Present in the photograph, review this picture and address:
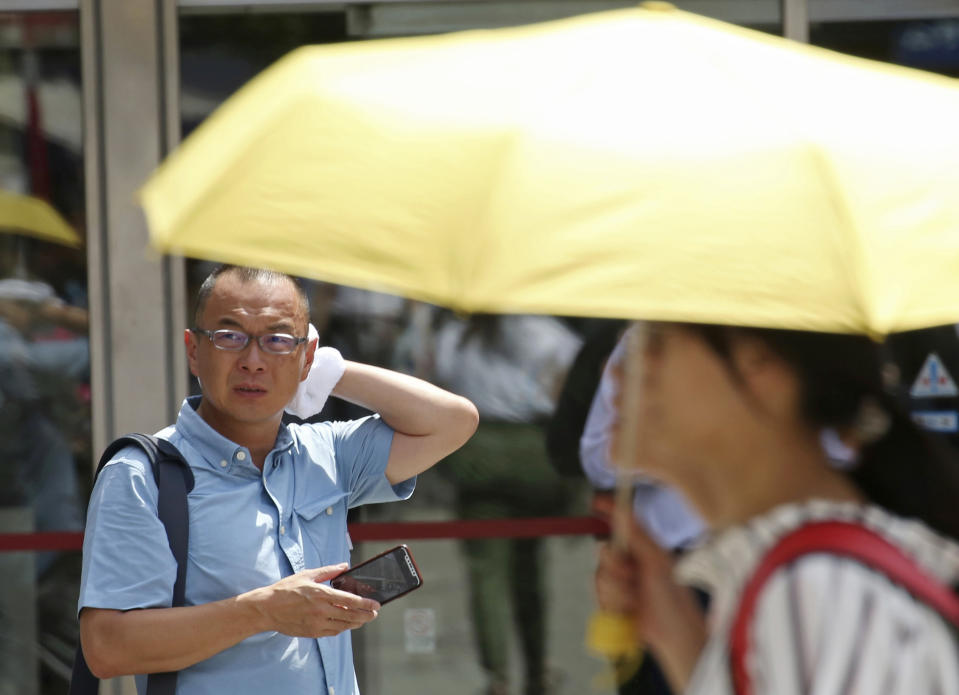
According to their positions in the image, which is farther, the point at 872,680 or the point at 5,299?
the point at 5,299

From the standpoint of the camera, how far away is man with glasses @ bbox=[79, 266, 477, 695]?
2262 mm

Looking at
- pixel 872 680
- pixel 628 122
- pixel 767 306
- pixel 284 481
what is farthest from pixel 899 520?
pixel 284 481

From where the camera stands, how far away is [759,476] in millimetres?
1648

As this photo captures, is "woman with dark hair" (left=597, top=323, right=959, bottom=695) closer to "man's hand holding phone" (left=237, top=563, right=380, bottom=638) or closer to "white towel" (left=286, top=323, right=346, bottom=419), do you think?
"man's hand holding phone" (left=237, top=563, right=380, bottom=638)

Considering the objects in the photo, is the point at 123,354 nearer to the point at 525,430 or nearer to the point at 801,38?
the point at 525,430

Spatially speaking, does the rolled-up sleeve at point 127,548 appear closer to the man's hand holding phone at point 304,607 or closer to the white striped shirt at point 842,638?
the man's hand holding phone at point 304,607

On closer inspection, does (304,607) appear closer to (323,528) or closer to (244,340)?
(323,528)

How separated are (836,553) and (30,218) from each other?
13.2ft

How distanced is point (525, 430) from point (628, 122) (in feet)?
10.9

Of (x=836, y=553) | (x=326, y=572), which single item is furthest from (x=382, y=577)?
(x=836, y=553)

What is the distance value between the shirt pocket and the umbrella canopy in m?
0.95

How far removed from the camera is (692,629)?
5.75 ft

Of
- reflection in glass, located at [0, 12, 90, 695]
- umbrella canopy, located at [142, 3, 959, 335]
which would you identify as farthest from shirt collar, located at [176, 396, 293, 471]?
reflection in glass, located at [0, 12, 90, 695]

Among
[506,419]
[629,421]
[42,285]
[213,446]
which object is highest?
[629,421]
